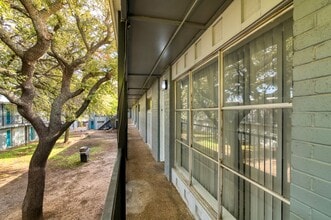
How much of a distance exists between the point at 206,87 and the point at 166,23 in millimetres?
1124

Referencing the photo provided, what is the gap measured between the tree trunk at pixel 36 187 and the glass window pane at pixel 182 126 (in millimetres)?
3827

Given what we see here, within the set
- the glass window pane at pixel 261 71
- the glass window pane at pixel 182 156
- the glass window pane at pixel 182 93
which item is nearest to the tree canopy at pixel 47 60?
the glass window pane at pixel 182 93

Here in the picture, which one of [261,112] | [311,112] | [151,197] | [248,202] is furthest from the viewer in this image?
[151,197]

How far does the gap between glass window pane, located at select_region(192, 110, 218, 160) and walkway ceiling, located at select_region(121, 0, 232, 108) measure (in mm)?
1267

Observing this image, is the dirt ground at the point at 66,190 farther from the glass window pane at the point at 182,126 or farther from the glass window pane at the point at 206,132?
the glass window pane at the point at 206,132

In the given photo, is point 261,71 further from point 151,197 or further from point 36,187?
point 36,187

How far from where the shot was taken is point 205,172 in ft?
10.6

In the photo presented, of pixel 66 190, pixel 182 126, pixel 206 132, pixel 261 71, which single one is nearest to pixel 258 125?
pixel 261 71

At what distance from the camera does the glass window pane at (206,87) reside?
285 cm

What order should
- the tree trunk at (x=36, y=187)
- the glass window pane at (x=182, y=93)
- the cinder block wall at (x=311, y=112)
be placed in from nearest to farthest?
the cinder block wall at (x=311, y=112) → the glass window pane at (x=182, y=93) → the tree trunk at (x=36, y=187)

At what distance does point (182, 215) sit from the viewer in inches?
135

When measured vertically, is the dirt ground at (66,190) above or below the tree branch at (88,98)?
below

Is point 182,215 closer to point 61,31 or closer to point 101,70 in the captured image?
point 101,70

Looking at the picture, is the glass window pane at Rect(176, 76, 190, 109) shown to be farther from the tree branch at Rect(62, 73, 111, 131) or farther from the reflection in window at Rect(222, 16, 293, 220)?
the tree branch at Rect(62, 73, 111, 131)
